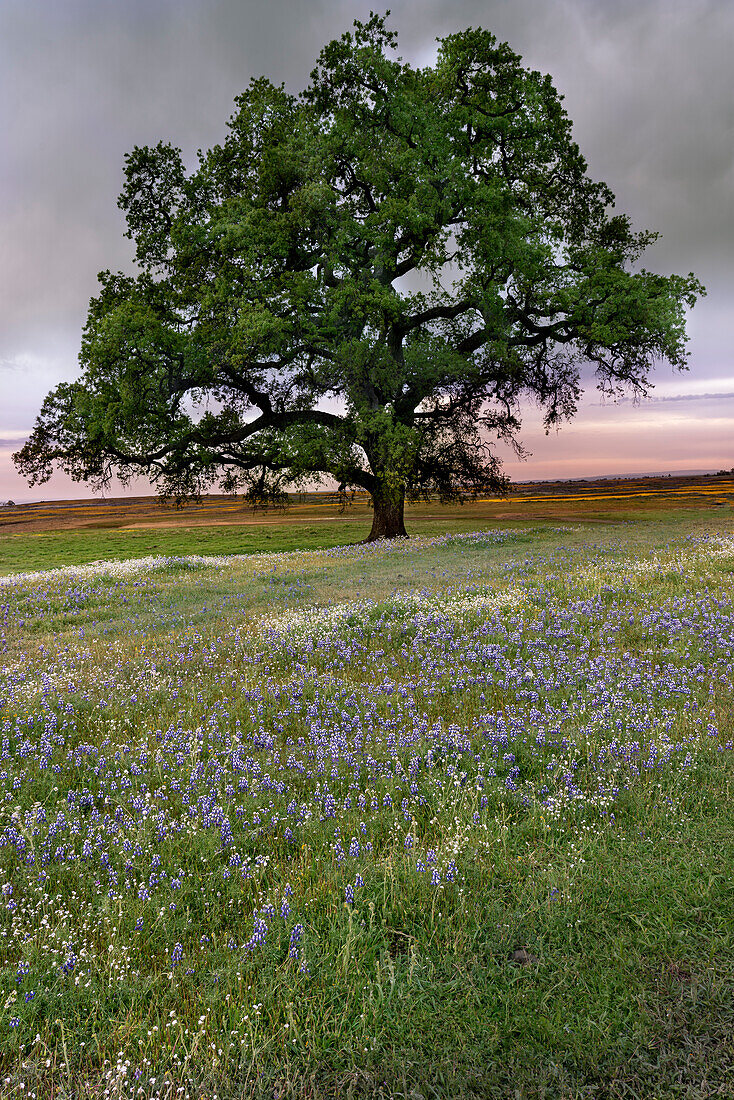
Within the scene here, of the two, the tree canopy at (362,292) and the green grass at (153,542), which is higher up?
the tree canopy at (362,292)

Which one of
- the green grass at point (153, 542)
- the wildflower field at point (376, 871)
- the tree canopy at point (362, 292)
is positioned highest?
the tree canopy at point (362, 292)

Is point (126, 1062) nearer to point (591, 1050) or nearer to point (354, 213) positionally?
point (591, 1050)

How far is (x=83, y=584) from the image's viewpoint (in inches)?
700

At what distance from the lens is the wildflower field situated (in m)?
2.79

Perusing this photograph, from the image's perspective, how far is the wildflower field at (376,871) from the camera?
279cm

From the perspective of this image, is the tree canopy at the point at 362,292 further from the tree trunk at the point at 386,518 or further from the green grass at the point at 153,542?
the green grass at the point at 153,542

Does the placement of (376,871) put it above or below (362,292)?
below

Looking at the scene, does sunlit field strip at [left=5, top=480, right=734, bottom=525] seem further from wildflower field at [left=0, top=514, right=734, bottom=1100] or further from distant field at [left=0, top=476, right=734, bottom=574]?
wildflower field at [left=0, top=514, right=734, bottom=1100]

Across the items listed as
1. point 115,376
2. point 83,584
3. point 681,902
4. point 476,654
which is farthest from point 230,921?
point 115,376

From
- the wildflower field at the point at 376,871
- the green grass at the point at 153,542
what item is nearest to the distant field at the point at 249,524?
the green grass at the point at 153,542

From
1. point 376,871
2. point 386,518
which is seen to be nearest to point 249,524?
point 386,518

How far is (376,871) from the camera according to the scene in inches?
156

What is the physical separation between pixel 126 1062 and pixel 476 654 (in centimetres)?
635

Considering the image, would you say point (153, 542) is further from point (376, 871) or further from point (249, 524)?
point (376, 871)
